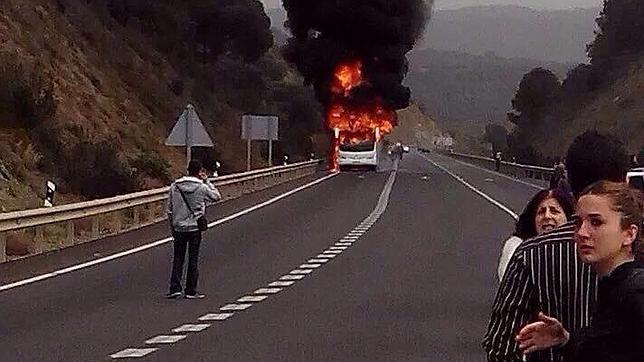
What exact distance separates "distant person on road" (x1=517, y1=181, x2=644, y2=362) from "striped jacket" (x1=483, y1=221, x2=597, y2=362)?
27 centimetres

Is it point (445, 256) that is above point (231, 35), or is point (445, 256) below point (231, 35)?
below

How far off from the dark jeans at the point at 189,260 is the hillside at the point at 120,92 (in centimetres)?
1260

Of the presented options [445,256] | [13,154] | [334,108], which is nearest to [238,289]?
[445,256]

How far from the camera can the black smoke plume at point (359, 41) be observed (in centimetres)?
9169

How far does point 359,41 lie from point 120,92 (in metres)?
34.6

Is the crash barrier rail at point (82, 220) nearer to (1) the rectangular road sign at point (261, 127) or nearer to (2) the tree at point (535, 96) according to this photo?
(1) the rectangular road sign at point (261, 127)

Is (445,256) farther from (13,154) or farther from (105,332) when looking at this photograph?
(13,154)

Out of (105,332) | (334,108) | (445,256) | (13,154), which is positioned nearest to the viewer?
(105,332)

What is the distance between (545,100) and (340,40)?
51490 millimetres

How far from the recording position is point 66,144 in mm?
43875

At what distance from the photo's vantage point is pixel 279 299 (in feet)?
57.2

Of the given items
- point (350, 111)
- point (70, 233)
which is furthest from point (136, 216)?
point (350, 111)

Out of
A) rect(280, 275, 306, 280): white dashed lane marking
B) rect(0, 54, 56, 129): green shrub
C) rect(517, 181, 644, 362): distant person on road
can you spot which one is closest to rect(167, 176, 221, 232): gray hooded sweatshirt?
rect(280, 275, 306, 280): white dashed lane marking

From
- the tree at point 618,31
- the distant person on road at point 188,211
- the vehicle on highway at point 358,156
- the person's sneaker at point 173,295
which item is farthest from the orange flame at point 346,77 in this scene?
the person's sneaker at point 173,295
